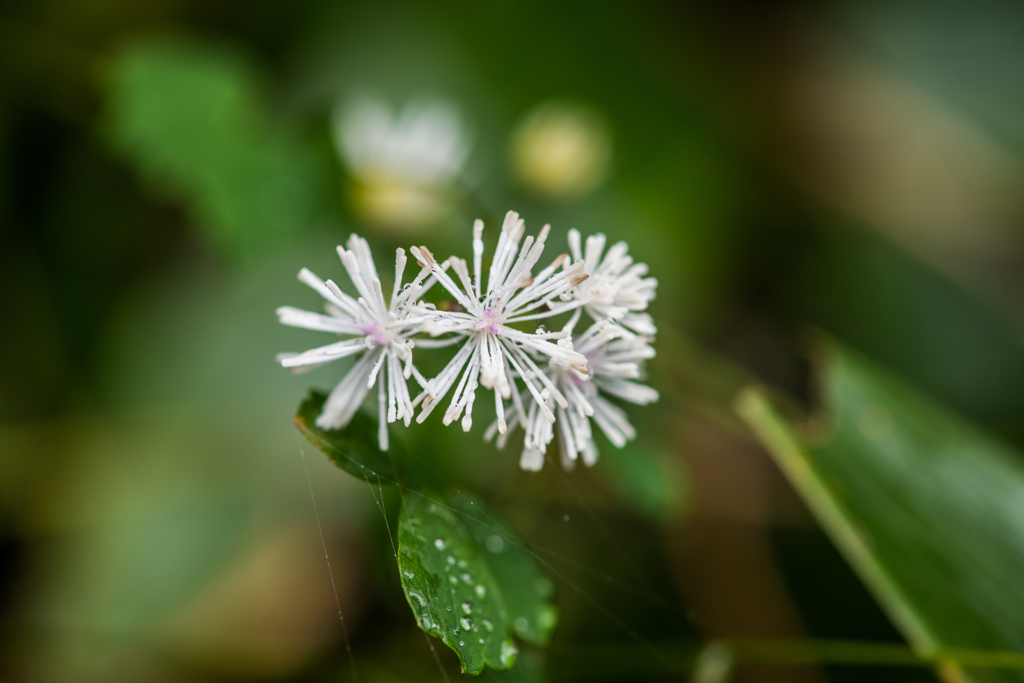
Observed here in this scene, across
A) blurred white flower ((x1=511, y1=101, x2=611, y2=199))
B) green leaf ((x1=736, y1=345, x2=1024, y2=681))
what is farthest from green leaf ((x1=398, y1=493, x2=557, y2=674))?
blurred white flower ((x1=511, y1=101, x2=611, y2=199))

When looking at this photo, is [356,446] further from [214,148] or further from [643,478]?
[214,148]

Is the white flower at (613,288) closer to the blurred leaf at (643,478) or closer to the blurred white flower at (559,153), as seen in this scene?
the blurred leaf at (643,478)

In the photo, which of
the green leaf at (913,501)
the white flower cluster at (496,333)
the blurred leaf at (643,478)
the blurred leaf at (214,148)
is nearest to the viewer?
the white flower cluster at (496,333)

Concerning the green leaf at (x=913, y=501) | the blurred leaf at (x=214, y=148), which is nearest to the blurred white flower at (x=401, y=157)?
the blurred leaf at (x=214, y=148)

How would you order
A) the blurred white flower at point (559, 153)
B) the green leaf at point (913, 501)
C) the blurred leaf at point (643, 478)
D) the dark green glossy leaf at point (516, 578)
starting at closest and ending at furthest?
the dark green glossy leaf at point (516, 578) → the green leaf at point (913, 501) → the blurred leaf at point (643, 478) → the blurred white flower at point (559, 153)

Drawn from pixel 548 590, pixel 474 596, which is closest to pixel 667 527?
pixel 548 590

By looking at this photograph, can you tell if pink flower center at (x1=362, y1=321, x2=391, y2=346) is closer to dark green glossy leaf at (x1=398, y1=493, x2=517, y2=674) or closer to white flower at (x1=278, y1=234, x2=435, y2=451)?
white flower at (x1=278, y1=234, x2=435, y2=451)

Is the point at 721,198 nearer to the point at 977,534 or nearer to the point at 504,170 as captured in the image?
the point at 504,170
